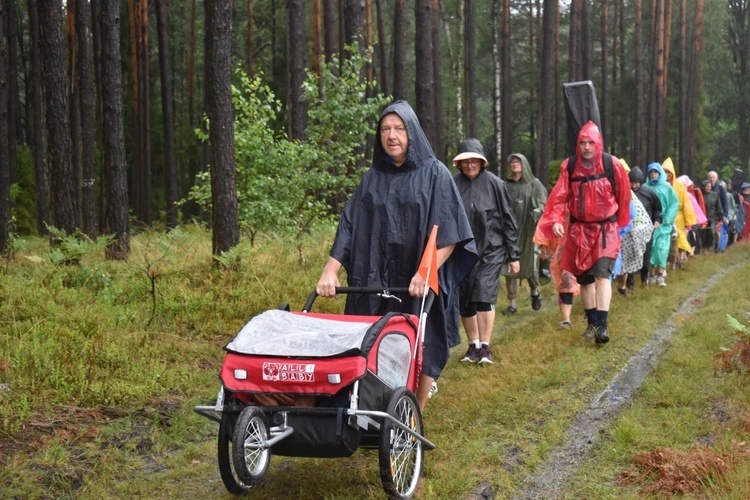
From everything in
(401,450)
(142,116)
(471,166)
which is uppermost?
(142,116)

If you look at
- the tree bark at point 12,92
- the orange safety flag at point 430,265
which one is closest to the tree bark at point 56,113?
the orange safety flag at point 430,265

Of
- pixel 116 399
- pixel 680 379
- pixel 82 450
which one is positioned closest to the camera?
pixel 82 450

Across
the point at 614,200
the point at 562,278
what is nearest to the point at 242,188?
the point at 562,278

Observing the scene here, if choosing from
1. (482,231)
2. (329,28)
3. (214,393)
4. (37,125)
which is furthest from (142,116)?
(214,393)

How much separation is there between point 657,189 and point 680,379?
8.59 m

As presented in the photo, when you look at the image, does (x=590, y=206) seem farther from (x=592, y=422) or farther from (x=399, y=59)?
(x=399, y=59)

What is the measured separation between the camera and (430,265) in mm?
4789

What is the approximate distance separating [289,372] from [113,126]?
10.8 meters

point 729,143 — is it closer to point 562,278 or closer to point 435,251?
point 562,278

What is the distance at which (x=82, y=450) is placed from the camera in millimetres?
5410

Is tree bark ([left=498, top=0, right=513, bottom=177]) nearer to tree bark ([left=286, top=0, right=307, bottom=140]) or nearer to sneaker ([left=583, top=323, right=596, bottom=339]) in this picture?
Answer: tree bark ([left=286, top=0, right=307, bottom=140])

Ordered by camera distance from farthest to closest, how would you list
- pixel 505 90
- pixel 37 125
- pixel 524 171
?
pixel 505 90 < pixel 37 125 < pixel 524 171

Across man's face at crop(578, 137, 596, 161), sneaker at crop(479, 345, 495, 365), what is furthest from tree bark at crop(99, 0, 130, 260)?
man's face at crop(578, 137, 596, 161)

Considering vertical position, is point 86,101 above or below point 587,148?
above
